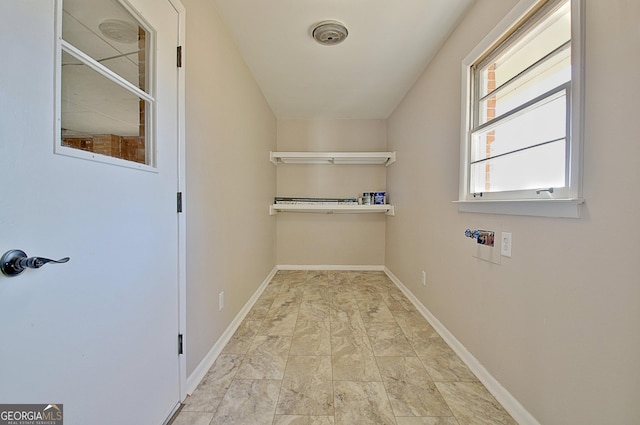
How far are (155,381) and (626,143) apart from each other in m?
2.06

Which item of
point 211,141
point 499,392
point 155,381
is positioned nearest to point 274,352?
point 155,381

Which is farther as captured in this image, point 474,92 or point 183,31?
point 474,92

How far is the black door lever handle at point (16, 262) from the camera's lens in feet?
2.00

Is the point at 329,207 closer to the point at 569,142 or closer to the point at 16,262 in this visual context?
the point at 569,142

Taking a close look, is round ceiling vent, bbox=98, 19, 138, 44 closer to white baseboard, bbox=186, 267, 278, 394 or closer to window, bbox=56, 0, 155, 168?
window, bbox=56, 0, 155, 168

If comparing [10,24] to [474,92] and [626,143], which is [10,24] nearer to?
[626,143]

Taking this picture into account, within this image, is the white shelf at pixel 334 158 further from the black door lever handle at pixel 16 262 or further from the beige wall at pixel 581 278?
the black door lever handle at pixel 16 262

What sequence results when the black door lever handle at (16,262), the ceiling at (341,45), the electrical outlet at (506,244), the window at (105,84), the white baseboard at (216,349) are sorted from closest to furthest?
1. the black door lever handle at (16,262)
2. the window at (105,84)
3. the electrical outlet at (506,244)
4. the white baseboard at (216,349)
5. the ceiling at (341,45)

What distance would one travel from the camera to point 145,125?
1126 mm

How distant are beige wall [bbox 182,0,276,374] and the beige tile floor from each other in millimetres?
260

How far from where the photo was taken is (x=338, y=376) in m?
1.55

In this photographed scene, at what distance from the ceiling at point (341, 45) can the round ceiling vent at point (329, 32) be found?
4 centimetres

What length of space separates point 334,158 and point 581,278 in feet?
9.92

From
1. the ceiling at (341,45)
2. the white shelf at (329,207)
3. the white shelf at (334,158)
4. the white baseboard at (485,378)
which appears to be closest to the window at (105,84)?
the ceiling at (341,45)
